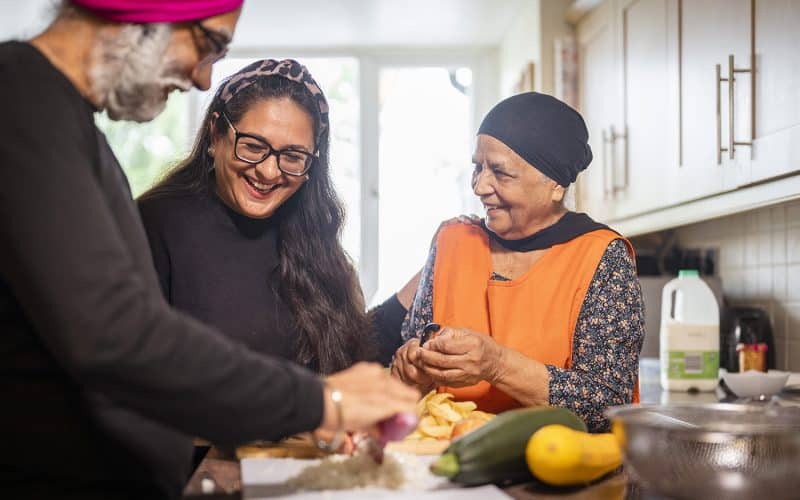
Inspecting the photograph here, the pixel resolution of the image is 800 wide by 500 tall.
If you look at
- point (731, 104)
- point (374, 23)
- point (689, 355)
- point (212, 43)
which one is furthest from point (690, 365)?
point (374, 23)

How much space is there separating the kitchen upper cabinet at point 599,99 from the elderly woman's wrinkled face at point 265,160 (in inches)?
72.3

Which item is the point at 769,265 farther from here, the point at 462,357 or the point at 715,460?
the point at 715,460

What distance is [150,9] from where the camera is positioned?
0.94m

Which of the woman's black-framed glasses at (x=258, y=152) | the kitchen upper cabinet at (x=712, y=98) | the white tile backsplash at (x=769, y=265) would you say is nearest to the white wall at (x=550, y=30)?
the white tile backsplash at (x=769, y=265)

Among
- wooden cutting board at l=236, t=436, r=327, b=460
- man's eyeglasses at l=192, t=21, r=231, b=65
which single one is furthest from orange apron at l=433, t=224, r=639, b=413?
man's eyeglasses at l=192, t=21, r=231, b=65

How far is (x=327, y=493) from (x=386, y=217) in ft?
13.9

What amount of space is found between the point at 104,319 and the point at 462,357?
2.80 ft

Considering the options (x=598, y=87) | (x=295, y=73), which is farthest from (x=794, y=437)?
(x=598, y=87)

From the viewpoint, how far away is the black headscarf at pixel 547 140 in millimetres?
1848

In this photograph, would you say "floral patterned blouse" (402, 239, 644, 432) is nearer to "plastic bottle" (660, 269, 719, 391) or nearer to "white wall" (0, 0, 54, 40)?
"plastic bottle" (660, 269, 719, 391)

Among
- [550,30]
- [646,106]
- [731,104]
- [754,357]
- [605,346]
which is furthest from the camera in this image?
[550,30]

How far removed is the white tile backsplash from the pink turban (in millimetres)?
2139

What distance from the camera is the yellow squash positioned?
1.14 meters

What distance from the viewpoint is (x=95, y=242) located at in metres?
0.83
